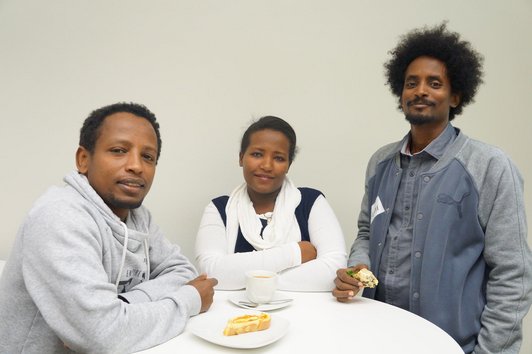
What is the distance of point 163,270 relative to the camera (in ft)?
4.39

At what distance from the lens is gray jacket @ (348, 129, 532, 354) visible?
4.40ft

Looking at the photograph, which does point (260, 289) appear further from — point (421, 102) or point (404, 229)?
point (421, 102)

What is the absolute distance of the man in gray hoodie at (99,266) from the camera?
87cm

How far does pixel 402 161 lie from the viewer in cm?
165

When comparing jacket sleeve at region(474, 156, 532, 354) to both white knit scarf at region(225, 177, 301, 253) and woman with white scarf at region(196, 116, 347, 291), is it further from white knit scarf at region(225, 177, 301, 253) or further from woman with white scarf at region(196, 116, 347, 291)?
white knit scarf at region(225, 177, 301, 253)

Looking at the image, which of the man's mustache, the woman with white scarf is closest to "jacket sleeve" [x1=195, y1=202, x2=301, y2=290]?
the woman with white scarf

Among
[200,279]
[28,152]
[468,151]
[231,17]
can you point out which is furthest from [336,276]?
[28,152]

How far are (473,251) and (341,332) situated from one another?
0.64 metres

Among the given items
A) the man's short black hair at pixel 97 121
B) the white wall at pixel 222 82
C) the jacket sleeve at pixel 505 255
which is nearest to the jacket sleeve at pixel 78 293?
the man's short black hair at pixel 97 121

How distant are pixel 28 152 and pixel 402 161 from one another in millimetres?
2013

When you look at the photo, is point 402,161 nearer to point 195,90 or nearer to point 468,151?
point 468,151

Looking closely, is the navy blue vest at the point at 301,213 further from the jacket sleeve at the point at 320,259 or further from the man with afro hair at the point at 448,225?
the man with afro hair at the point at 448,225

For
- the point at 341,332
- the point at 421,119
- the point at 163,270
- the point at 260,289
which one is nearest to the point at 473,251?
the point at 421,119

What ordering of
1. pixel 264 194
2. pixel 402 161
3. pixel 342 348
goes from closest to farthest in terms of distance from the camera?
pixel 342 348, pixel 402 161, pixel 264 194
